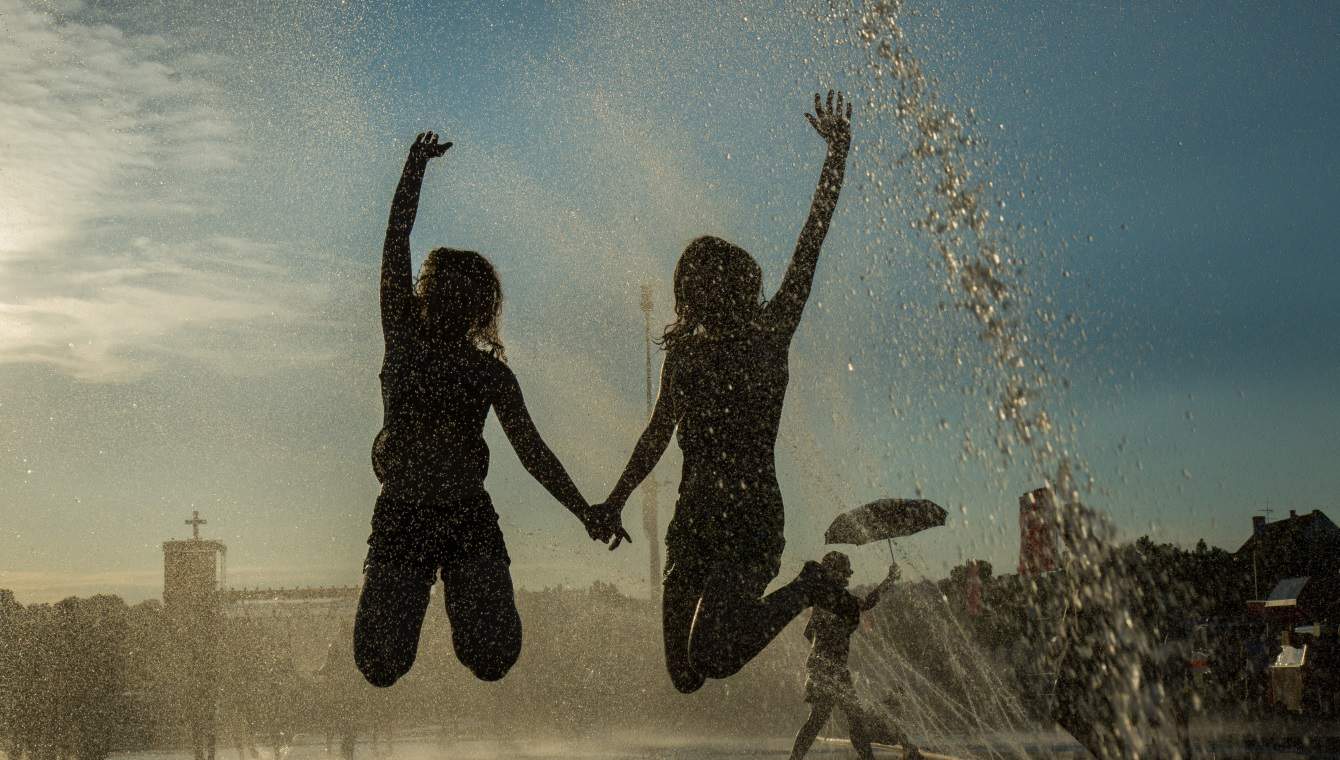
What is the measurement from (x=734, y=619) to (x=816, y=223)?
1696mm

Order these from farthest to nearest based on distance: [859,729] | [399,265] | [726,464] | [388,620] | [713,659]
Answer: [859,729], [399,265], [388,620], [726,464], [713,659]

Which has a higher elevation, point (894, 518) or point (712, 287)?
point (712, 287)

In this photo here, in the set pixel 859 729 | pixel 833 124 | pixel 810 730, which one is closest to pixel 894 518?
pixel 810 730

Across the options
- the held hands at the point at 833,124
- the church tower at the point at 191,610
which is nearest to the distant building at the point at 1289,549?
the church tower at the point at 191,610

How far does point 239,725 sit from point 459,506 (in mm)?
44891

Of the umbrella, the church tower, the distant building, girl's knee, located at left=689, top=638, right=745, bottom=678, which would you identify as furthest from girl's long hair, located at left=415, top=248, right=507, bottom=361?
the distant building

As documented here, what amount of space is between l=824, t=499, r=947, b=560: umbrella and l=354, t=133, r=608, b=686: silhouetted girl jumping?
8.88 metres

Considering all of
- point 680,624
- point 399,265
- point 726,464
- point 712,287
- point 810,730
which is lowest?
point 810,730

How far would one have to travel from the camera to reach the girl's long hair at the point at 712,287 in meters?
4.66

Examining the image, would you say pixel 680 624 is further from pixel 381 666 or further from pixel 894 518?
pixel 894 518

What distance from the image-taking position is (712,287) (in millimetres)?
4668

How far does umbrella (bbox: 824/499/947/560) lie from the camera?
13.1 meters

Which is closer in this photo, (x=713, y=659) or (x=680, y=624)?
(x=713, y=659)

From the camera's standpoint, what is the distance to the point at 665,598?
458 cm
